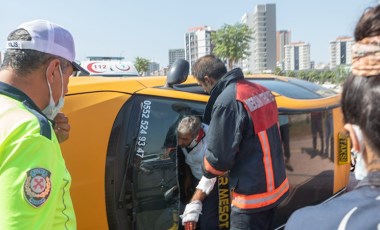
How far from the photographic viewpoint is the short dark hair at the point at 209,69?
8.40 ft

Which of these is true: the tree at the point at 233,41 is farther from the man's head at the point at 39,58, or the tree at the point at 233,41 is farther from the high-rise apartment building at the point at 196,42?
the high-rise apartment building at the point at 196,42

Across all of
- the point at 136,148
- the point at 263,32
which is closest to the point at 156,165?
the point at 136,148

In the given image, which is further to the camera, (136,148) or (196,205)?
(196,205)

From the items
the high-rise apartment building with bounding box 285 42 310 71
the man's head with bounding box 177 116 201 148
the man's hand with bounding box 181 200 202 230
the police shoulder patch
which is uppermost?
the high-rise apartment building with bounding box 285 42 310 71

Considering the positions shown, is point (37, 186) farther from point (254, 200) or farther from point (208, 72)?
point (208, 72)

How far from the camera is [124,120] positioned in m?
2.21

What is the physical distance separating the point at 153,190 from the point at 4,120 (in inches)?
50.4

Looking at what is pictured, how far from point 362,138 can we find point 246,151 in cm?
136

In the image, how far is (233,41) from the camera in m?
40.4

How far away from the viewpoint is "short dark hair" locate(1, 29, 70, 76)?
135 centimetres

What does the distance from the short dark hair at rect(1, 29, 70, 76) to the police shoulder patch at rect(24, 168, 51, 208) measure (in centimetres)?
46

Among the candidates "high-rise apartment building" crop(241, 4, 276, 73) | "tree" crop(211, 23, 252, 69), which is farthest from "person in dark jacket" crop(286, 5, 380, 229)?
"high-rise apartment building" crop(241, 4, 276, 73)

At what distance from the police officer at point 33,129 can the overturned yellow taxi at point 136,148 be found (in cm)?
59

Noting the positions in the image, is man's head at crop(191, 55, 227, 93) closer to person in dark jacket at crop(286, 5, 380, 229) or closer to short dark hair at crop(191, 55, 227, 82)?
short dark hair at crop(191, 55, 227, 82)
